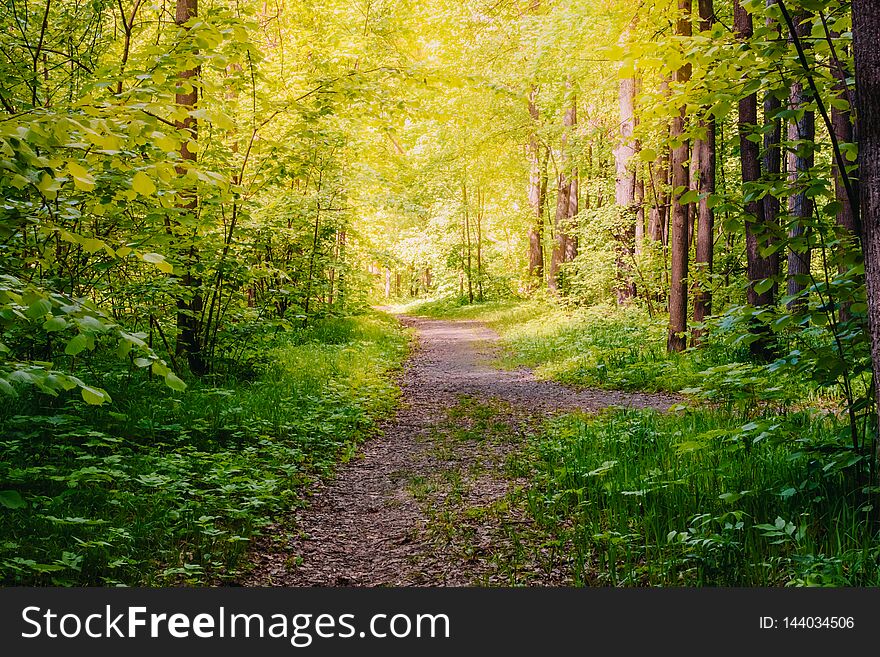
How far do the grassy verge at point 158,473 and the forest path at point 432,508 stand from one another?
1.14ft

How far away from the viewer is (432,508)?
17.8 feet

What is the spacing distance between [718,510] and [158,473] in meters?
4.44

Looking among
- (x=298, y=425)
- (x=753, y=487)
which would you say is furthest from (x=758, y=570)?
(x=298, y=425)

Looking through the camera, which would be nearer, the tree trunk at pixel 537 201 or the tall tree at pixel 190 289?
the tall tree at pixel 190 289

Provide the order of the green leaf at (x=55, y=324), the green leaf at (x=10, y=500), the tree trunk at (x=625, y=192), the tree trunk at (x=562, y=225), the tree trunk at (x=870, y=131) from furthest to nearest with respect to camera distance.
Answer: the tree trunk at (x=562, y=225) < the tree trunk at (x=625, y=192) < the tree trunk at (x=870, y=131) < the green leaf at (x=10, y=500) < the green leaf at (x=55, y=324)

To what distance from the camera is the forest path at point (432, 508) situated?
423cm

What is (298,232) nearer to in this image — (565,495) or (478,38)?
(478,38)

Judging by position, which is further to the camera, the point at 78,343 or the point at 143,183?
the point at 143,183

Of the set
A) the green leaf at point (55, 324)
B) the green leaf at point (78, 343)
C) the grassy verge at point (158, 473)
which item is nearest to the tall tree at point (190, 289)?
the grassy verge at point (158, 473)

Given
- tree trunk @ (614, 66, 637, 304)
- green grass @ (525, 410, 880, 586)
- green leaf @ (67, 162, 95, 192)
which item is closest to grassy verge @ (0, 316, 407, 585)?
green leaf @ (67, 162, 95, 192)

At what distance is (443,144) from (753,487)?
22578 millimetres

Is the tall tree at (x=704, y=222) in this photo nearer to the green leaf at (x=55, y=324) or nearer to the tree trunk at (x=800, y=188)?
the tree trunk at (x=800, y=188)

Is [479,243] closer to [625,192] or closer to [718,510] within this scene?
[625,192]

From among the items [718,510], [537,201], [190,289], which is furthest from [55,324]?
[537,201]
